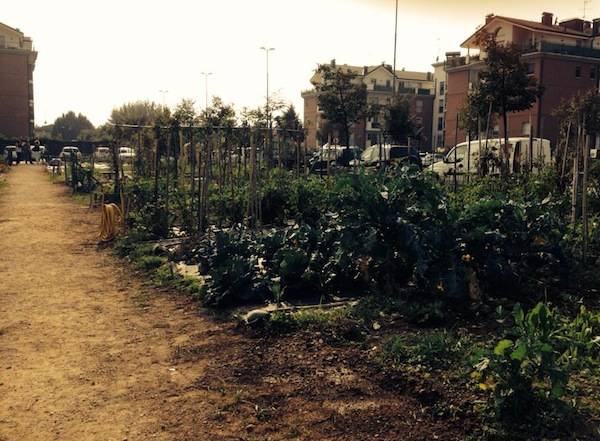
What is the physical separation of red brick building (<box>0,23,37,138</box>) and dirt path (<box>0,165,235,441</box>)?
2457 inches

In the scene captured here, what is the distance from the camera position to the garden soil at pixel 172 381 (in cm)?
343

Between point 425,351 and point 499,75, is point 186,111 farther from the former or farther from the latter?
point 425,351

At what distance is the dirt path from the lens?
3.59 metres

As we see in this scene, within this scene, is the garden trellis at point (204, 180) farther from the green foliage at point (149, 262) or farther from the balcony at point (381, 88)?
the balcony at point (381, 88)

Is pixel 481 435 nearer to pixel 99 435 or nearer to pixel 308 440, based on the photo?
pixel 308 440

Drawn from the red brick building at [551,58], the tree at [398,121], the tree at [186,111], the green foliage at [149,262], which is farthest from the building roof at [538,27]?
the green foliage at [149,262]

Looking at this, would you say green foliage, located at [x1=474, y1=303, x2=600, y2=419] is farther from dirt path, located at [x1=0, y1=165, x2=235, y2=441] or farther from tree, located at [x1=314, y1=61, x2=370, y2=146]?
tree, located at [x1=314, y1=61, x2=370, y2=146]

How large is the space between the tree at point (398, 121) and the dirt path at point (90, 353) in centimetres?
2930

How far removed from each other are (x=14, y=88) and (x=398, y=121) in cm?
4686

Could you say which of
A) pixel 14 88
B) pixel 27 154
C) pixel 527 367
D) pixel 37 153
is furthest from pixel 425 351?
pixel 14 88

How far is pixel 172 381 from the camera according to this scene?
4184mm

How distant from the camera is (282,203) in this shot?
37.1 ft

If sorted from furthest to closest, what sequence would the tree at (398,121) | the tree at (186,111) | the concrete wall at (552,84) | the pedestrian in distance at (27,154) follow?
the pedestrian in distance at (27,154)
the concrete wall at (552,84)
the tree at (398,121)
the tree at (186,111)

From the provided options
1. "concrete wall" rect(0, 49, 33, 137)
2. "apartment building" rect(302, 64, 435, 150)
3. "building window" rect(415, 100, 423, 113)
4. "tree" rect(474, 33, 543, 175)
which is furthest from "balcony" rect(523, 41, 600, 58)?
"concrete wall" rect(0, 49, 33, 137)
